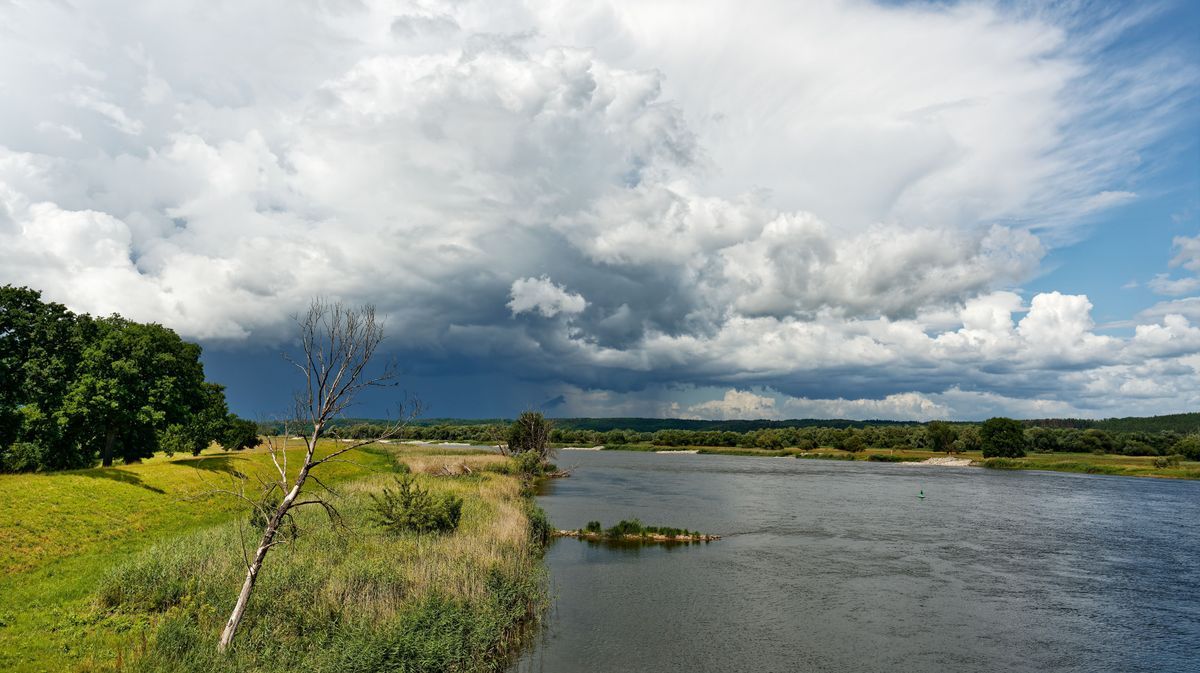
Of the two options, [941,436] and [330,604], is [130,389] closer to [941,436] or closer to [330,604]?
[330,604]

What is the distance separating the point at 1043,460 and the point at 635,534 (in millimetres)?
117342

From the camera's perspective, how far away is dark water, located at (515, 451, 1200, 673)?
21.9 m

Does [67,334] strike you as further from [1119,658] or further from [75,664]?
[1119,658]

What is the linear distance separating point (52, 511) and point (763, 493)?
62999mm

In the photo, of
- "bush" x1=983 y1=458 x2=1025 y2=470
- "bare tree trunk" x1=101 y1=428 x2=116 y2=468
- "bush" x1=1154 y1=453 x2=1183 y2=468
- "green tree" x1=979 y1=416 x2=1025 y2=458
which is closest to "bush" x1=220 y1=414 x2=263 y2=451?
"bare tree trunk" x1=101 y1=428 x2=116 y2=468

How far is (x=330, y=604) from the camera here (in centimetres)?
1836

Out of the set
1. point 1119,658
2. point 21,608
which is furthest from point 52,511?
point 1119,658

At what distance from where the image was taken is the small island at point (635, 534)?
41.8m

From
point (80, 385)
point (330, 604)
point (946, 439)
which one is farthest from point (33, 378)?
point (946, 439)

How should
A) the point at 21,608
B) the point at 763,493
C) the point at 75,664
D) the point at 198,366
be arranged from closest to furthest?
the point at 75,664 < the point at 21,608 < the point at 198,366 < the point at 763,493

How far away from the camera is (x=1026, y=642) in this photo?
23.7 m

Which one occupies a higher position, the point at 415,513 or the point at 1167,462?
the point at 415,513

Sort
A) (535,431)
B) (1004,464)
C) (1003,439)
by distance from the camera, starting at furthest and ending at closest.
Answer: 1. (1003,439)
2. (1004,464)
3. (535,431)

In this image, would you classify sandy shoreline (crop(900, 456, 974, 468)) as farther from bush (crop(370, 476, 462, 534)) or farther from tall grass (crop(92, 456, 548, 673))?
tall grass (crop(92, 456, 548, 673))
